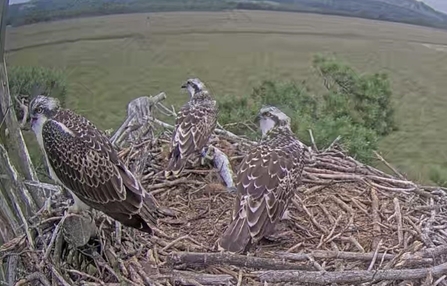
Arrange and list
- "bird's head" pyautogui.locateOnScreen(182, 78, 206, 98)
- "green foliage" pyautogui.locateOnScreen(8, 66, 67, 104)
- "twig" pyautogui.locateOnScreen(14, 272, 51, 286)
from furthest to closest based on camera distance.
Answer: "green foliage" pyautogui.locateOnScreen(8, 66, 67, 104) < "bird's head" pyautogui.locateOnScreen(182, 78, 206, 98) < "twig" pyautogui.locateOnScreen(14, 272, 51, 286)

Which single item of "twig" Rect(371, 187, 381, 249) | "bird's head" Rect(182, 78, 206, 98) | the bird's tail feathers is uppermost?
"bird's head" Rect(182, 78, 206, 98)

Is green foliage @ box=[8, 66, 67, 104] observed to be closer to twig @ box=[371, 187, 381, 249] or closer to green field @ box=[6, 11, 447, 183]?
green field @ box=[6, 11, 447, 183]

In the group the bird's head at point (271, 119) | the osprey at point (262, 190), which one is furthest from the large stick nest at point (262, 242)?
the bird's head at point (271, 119)

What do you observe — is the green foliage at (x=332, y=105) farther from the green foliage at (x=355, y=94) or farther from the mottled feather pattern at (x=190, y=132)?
the mottled feather pattern at (x=190, y=132)

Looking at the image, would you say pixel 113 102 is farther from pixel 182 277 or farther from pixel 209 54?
pixel 182 277

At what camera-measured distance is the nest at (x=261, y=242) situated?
258 centimetres

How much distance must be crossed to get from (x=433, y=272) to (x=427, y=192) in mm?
1163

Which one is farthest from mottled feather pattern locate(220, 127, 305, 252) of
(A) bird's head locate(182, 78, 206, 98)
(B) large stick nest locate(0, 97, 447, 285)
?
(A) bird's head locate(182, 78, 206, 98)

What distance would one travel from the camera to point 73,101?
7.40m

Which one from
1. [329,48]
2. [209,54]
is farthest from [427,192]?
[209,54]

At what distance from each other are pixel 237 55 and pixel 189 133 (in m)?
6.03

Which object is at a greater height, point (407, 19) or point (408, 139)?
point (407, 19)

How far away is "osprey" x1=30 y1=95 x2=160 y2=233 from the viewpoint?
2711 millimetres

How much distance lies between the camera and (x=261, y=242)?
3098 millimetres
